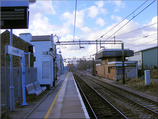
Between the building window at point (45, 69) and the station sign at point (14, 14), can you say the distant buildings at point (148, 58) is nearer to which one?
the building window at point (45, 69)

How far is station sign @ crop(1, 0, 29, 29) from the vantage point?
5738 mm

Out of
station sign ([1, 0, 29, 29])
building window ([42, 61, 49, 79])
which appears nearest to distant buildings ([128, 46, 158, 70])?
building window ([42, 61, 49, 79])

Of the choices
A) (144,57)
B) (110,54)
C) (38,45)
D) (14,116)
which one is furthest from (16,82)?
(144,57)

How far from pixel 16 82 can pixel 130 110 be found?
22.0ft

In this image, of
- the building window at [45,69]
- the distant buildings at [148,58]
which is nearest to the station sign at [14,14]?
the building window at [45,69]

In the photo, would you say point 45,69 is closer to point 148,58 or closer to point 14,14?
point 14,14

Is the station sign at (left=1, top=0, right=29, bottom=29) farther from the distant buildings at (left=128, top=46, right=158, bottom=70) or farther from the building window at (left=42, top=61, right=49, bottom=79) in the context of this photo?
the distant buildings at (left=128, top=46, right=158, bottom=70)

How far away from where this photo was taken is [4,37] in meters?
16.1

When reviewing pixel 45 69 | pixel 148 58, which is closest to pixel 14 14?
pixel 45 69

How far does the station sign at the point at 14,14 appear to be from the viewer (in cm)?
574

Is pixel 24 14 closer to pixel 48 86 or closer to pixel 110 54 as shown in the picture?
pixel 48 86

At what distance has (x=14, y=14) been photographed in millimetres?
5809

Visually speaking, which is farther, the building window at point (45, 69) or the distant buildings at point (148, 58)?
the distant buildings at point (148, 58)

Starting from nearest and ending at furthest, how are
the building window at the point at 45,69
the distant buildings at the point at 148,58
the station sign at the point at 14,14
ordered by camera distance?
the station sign at the point at 14,14, the building window at the point at 45,69, the distant buildings at the point at 148,58
